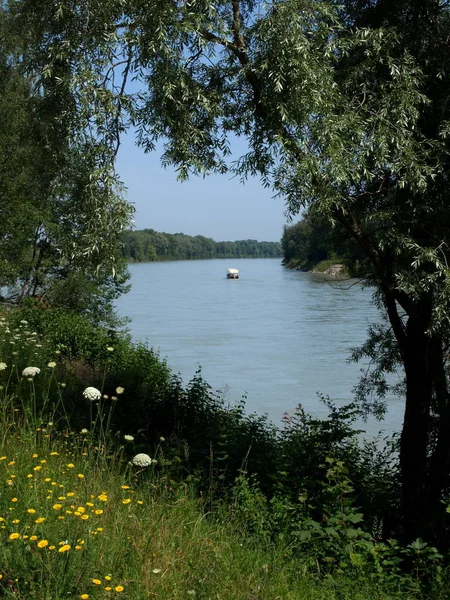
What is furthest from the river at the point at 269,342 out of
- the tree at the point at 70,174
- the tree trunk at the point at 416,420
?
the tree at the point at 70,174

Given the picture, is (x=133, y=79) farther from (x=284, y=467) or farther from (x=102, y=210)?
(x=284, y=467)

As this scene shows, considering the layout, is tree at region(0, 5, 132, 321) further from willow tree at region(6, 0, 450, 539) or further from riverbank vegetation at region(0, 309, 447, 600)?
riverbank vegetation at region(0, 309, 447, 600)

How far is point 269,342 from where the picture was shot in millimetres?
24734

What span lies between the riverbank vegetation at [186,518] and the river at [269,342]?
2.20 meters

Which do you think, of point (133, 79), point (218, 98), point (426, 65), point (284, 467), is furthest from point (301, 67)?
point (284, 467)

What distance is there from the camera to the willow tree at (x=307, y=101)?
566 centimetres

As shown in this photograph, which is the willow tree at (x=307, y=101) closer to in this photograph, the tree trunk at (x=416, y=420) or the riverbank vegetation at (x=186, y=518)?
the tree trunk at (x=416, y=420)

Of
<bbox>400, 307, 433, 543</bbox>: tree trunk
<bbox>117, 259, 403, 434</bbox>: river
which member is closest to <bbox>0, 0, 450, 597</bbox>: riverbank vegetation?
<bbox>400, 307, 433, 543</bbox>: tree trunk

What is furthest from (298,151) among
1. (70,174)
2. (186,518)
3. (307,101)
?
(186,518)

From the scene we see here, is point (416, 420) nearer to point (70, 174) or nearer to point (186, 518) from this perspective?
point (186, 518)

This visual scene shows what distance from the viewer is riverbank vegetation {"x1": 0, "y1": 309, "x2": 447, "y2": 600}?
3275 millimetres

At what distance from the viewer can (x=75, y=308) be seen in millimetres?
20656

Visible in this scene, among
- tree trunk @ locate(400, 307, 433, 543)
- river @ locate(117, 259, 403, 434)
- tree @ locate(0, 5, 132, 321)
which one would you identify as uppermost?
tree @ locate(0, 5, 132, 321)

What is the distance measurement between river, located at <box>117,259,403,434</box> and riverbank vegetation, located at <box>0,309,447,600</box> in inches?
86.4
